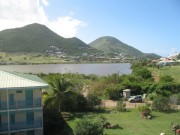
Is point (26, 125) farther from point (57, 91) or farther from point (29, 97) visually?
point (57, 91)

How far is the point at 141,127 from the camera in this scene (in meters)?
28.0

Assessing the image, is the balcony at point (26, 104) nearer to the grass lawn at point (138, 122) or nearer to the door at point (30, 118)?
the door at point (30, 118)

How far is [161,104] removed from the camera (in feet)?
116

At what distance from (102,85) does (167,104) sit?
1811cm

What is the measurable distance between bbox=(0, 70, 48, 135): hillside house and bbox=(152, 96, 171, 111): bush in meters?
15.4

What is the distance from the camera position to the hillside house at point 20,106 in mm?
24308

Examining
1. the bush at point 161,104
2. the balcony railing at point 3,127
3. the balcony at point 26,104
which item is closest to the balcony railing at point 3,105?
the balcony at point 26,104

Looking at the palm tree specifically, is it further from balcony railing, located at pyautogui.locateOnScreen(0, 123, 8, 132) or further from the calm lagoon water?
the calm lagoon water

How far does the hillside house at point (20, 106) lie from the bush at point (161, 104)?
1537cm

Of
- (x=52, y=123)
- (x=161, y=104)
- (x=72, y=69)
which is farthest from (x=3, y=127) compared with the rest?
(x=72, y=69)

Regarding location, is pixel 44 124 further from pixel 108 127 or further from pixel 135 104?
pixel 135 104

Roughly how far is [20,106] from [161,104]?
687 inches

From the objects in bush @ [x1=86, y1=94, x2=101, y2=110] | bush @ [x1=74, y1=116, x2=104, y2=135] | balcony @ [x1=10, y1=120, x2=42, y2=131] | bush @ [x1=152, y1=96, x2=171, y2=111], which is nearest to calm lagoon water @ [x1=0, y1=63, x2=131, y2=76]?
bush @ [x1=86, y1=94, x2=101, y2=110]

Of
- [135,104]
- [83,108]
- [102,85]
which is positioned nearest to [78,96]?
[83,108]
